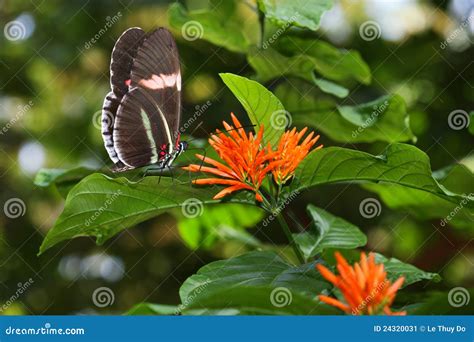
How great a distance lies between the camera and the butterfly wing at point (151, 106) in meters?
1.46

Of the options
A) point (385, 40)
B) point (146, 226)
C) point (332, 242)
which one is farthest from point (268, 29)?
point (146, 226)

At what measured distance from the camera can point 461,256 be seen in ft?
6.69

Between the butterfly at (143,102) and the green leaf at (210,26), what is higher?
the green leaf at (210,26)

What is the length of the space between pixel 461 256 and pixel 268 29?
36.7 inches

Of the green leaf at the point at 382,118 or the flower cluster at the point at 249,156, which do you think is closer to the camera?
the flower cluster at the point at 249,156

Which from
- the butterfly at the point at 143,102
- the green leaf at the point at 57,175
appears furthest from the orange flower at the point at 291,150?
the green leaf at the point at 57,175

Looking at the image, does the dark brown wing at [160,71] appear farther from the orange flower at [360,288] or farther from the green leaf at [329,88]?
the orange flower at [360,288]

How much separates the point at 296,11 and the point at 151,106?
41 cm

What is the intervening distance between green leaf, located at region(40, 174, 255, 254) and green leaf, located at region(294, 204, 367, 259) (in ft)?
0.72

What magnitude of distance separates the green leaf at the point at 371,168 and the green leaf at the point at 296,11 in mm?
415

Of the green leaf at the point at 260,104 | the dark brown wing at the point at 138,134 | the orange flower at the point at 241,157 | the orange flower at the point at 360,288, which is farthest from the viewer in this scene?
the dark brown wing at the point at 138,134

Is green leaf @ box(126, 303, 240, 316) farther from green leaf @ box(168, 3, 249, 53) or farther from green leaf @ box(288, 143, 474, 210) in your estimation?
green leaf @ box(168, 3, 249, 53)

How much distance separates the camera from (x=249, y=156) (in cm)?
108

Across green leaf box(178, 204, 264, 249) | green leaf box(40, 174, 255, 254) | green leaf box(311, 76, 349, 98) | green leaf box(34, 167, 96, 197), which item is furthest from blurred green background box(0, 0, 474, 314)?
green leaf box(40, 174, 255, 254)
